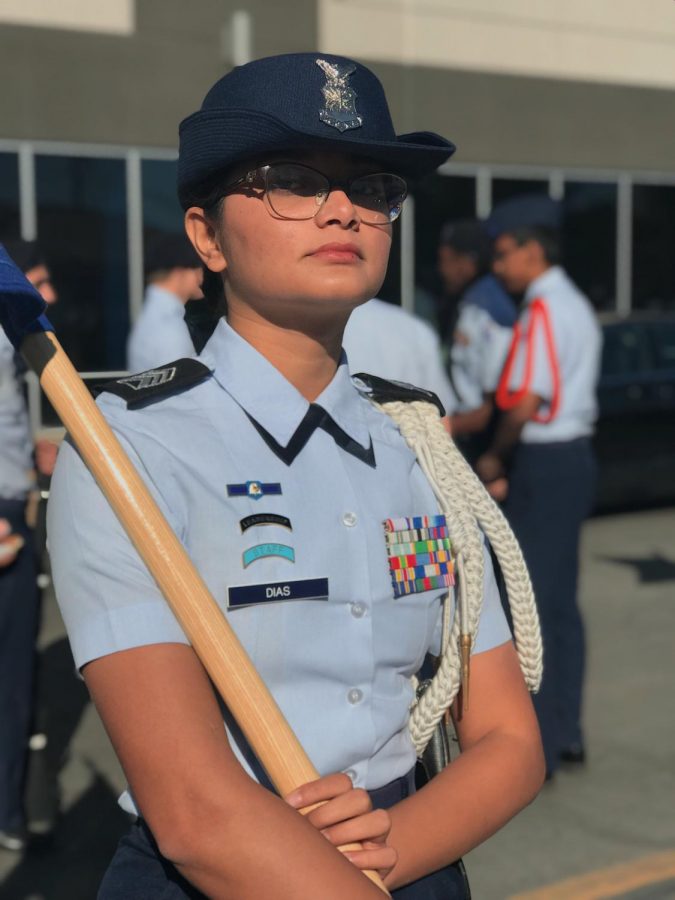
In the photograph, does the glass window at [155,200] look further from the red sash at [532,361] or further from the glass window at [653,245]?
the red sash at [532,361]

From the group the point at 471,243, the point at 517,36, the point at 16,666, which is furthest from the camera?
the point at 517,36

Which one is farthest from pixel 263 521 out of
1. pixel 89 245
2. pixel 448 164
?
pixel 448 164

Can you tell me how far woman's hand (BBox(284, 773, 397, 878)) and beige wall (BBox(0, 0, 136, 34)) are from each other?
1057cm

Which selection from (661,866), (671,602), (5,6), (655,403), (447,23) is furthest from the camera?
(447,23)

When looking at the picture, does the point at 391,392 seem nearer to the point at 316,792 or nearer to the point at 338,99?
the point at 338,99

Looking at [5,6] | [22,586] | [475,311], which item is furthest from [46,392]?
[5,6]

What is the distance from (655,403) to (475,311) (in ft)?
15.9

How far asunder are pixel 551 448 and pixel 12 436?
194cm

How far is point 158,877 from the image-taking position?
158 centimetres

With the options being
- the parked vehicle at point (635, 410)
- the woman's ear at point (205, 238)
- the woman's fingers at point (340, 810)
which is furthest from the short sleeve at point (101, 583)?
the parked vehicle at point (635, 410)

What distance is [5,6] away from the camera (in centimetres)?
1079

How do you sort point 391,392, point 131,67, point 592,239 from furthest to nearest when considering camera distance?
point 592,239, point 131,67, point 391,392

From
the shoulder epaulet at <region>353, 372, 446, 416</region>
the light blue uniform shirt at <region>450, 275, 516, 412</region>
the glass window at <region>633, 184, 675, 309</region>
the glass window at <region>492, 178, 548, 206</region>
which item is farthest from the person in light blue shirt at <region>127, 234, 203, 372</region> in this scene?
the glass window at <region>633, 184, 675, 309</region>

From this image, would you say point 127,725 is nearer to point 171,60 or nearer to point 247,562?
point 247,562
